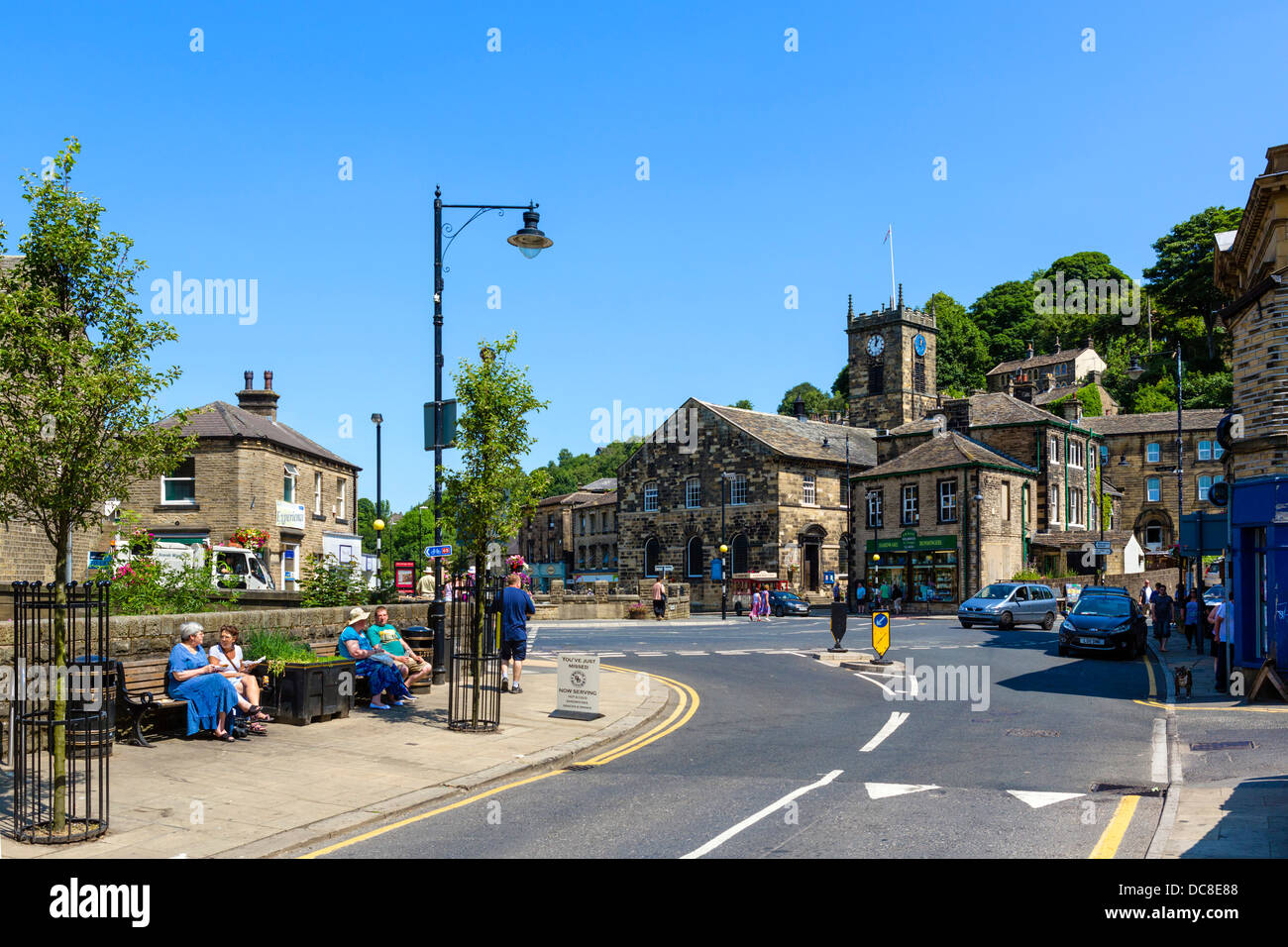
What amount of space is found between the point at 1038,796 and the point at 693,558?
182ft

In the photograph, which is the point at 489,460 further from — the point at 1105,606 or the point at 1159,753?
the point at 1105,606

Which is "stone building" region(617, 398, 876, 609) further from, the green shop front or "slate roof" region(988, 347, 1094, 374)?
"slate roof" region(988, 347, 1094, 374)

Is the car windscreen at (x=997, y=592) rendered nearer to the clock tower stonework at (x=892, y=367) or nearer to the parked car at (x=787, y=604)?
the parked car at (x=787, y=604)

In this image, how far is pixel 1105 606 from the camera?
82.1 ft

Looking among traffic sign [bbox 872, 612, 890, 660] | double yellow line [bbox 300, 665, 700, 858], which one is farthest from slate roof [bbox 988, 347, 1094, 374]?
double yellow line [bbox 300, 665, 700, 858]

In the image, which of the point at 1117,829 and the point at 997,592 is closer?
the point at 1117,829

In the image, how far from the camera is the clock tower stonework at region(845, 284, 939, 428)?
7769 cm

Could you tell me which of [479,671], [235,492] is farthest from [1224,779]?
[235,492]

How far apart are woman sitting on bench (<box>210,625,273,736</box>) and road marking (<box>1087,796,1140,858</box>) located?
9.07 m

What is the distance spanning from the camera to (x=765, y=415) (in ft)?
218
